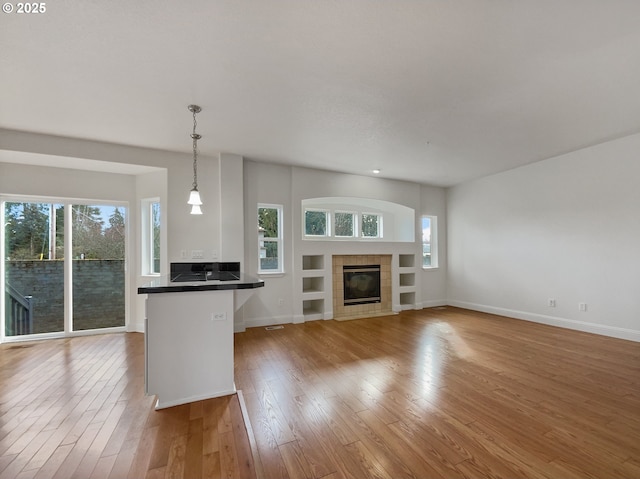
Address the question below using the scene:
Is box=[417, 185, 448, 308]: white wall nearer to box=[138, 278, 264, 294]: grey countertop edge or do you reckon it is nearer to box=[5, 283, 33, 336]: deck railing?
box=[138, 278, 264, 294]: grey countertop edge

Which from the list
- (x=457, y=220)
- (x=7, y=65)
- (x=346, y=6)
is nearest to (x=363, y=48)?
(x=346, y=6)

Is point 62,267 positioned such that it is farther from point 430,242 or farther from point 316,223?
point 430,242

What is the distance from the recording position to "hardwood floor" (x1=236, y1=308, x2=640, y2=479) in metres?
1.67

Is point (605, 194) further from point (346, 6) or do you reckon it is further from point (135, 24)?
point (135, 24)

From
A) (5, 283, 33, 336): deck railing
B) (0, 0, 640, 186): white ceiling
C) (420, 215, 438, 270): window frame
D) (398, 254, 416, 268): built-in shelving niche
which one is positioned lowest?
(5, 283, 33, 336): deck railing

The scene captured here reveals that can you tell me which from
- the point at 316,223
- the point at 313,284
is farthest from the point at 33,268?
the point at 316,223

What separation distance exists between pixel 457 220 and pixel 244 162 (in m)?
4.94

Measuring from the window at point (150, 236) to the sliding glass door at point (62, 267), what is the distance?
1.08ft

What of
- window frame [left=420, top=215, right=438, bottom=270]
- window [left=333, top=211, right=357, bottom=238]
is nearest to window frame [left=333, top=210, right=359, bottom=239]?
window [left=333, top=211, right=357, bottom=238]

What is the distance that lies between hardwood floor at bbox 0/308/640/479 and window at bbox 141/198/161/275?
4.40 ft

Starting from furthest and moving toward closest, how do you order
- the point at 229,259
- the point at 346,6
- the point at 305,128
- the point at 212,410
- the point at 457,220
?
the point at 457,220 < the point at 229,259 < the point at 305,128 < the point at 212,410 < the point at 346,6

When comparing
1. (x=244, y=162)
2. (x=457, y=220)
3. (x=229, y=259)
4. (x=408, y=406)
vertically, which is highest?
(x=244, y=162)

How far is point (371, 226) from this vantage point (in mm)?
6492

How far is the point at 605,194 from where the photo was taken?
4.16 m
